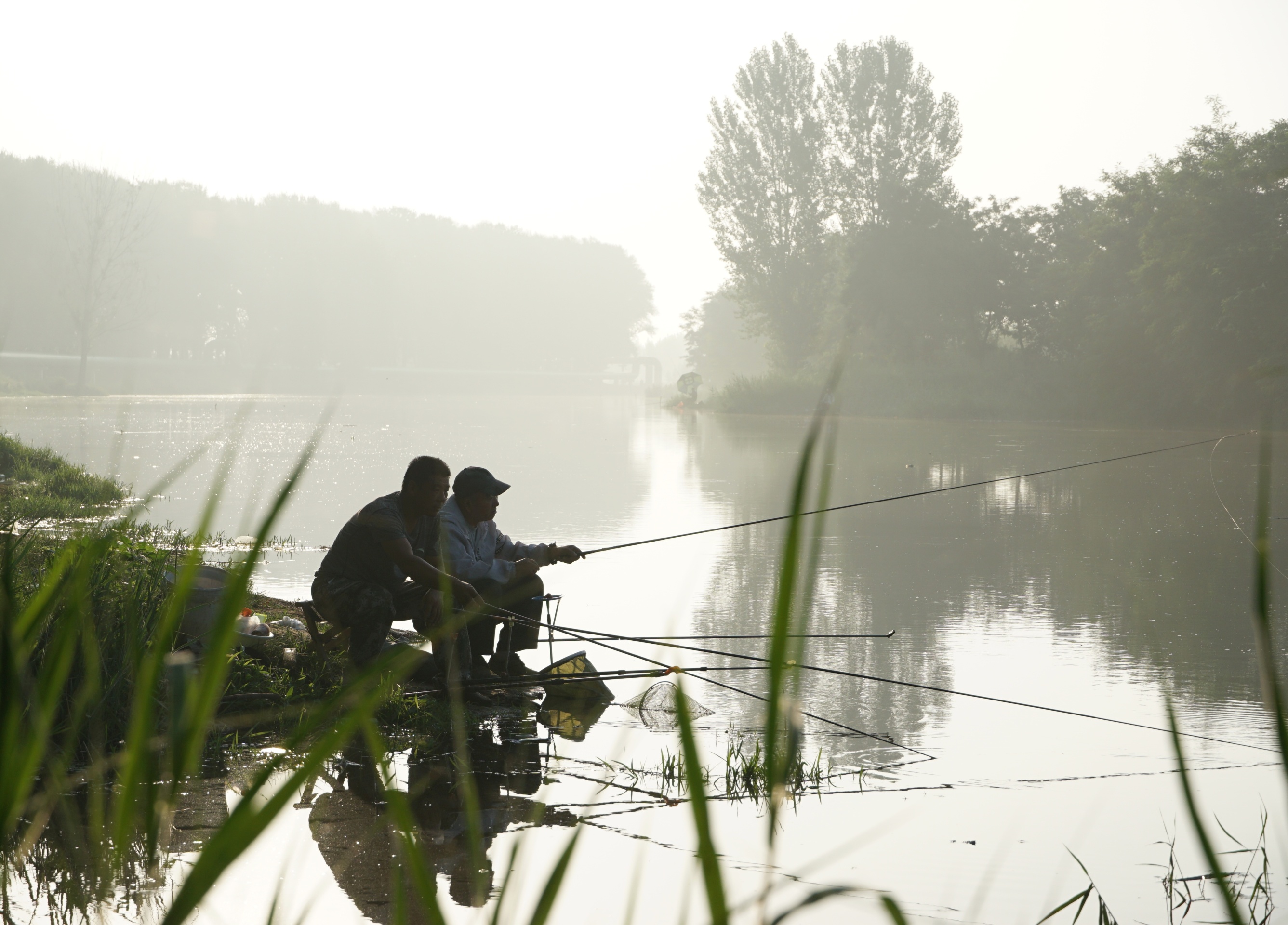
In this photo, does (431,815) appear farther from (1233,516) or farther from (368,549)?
(1233,516)

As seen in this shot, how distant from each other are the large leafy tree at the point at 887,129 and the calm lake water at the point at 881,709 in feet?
88.5

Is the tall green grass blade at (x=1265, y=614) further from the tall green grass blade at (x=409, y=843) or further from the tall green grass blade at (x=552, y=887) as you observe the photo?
the tall green grass blade at (x=409, y=843)

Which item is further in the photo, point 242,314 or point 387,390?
point 242,314

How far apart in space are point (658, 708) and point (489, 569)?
3.38 feet

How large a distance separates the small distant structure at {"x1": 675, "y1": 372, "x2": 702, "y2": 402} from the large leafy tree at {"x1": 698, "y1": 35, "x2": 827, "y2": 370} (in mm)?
5524

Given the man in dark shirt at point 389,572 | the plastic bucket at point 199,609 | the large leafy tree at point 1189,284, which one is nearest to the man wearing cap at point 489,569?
the man in dark shirt at point 389,572

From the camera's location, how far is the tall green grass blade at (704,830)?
0.99m

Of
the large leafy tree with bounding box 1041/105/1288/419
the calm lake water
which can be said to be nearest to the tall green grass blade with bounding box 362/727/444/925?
the calm lake water

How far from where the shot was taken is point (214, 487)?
1.40 metres

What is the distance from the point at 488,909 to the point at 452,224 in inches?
3974

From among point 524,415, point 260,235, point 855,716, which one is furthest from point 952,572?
point 260,235

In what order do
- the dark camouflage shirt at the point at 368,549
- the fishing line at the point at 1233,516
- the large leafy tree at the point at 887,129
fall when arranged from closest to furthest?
the dark camouflage shirt at the point at 368,549 → the fishing line at the point at 1233,516 → the large leafy tree at the point at 887,129

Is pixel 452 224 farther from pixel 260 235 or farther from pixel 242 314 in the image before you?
pixel 242 314

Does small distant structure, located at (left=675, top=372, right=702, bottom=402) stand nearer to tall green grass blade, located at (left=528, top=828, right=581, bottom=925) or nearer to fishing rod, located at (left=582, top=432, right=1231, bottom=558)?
fishing rod, located at (left=582, top=432, right=1231, bottom=558)
